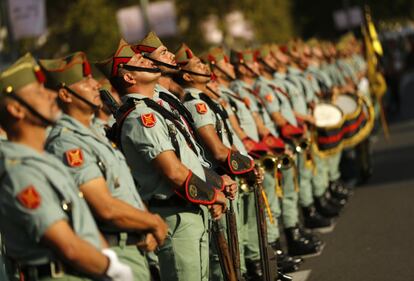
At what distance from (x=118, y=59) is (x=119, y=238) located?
1.72m

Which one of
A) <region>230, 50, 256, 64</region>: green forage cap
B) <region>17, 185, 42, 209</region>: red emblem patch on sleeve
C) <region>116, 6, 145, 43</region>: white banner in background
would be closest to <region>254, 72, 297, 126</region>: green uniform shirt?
<region>230, 50, 256, 64</region>: green forage cap

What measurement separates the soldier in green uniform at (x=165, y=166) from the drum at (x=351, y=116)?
7.48 meters

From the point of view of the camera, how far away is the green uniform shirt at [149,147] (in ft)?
23.6

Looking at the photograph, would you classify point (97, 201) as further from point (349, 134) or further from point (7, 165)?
point (349, 134)

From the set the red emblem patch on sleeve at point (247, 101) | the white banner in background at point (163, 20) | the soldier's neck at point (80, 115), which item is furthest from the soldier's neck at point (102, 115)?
the white banner in background at point (163, 20)

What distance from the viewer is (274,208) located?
436 inches

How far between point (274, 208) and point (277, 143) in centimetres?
59

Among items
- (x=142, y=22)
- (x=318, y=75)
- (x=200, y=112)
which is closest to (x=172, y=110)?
(x=200, y=112)

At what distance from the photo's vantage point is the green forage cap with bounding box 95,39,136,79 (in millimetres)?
7422

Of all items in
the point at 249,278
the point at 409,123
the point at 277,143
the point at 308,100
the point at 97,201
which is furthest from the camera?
the point at 409,123

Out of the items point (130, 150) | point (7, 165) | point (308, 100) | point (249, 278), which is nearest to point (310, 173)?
point (308, 100)

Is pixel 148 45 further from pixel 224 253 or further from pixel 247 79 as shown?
pixel 247 79

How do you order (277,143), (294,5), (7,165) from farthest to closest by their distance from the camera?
(294,5), (277,143), (7,165)

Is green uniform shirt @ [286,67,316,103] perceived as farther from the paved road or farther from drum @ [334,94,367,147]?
the paved road
